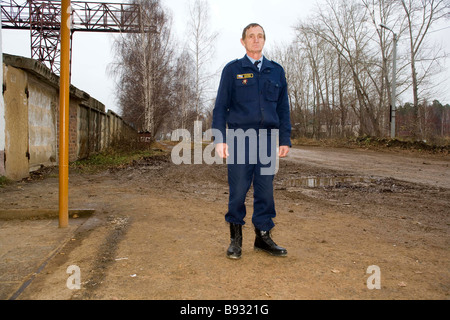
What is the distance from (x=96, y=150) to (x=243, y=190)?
1250 cm

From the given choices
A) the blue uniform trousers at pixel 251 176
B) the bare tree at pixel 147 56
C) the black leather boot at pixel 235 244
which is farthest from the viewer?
the bare tree at pixel 147 56

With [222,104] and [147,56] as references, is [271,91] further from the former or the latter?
[147,56]

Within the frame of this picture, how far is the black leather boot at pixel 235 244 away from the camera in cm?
265

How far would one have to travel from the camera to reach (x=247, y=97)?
Result: 2752 millimetres

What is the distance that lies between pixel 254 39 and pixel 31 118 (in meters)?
6.58

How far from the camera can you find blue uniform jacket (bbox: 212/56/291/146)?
2.74 meters

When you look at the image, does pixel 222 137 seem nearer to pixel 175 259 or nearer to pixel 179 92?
pixel 175 259

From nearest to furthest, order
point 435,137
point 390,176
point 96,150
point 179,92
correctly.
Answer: point 390,176 → point 96,150 → point 435,137 → point 179,92

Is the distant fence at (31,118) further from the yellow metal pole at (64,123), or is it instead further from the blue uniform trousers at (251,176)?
the blue uniform trousers at (251,176)

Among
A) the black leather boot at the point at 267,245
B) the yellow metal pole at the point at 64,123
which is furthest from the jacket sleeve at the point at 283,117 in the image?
the yellow metal pole at the point at 64,123

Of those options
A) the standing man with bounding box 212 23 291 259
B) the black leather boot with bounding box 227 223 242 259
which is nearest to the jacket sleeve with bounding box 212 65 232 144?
the standing man with bounding box 212 23 291 259

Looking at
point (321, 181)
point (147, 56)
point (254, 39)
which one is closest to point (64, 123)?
point (254, 39)
